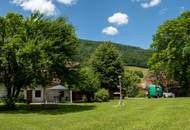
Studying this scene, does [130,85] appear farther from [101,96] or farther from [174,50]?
[101,96]

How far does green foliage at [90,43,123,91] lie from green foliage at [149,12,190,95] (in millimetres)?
7307

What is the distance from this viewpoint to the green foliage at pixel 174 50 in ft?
244

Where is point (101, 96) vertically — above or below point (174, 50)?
below

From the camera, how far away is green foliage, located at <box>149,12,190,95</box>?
244ft

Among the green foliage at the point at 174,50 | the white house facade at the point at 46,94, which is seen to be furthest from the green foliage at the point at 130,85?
the white house facade at the point at 46,94

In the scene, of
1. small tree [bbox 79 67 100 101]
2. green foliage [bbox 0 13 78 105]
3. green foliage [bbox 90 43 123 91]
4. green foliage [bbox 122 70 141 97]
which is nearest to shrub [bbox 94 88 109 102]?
small tree [bbox 79 67 100 101]

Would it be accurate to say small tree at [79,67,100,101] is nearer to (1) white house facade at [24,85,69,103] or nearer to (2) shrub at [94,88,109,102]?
(2) shrub at [94,88,109,102]

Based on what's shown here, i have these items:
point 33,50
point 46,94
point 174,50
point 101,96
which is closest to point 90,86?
point 101,96

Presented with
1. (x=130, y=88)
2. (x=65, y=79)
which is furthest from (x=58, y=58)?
(x=130, y=88)

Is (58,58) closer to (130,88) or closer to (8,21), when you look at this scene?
(8,21)

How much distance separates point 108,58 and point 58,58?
33949mm

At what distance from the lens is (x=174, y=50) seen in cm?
7381

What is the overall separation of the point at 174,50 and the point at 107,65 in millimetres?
11833

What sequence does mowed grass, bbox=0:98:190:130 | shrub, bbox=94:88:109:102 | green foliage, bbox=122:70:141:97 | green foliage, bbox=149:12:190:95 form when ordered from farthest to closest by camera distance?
green foliage, bbox=122:70:141:97
green foliage, bbox=149:12:190:95
shrub, bbox=94:88:109:102
mowed grass, bbox=0:98:190:130
